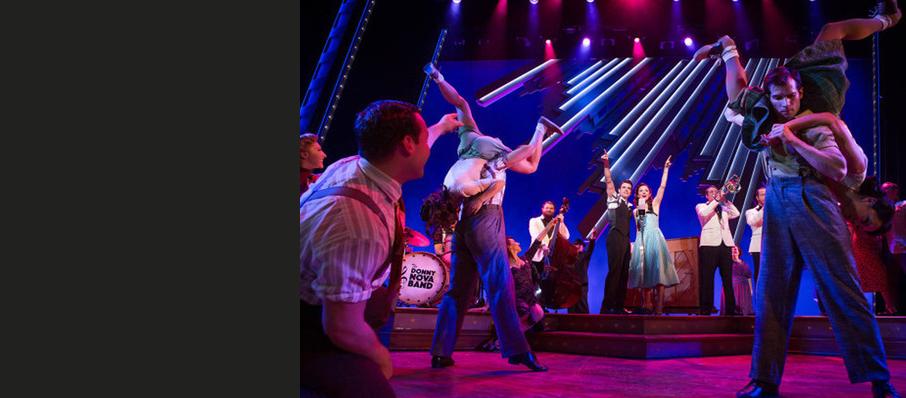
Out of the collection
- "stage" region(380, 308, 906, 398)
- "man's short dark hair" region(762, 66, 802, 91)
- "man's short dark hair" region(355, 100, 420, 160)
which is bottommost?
"stage" region(380, 308, 906, 398)

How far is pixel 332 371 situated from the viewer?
1193mm

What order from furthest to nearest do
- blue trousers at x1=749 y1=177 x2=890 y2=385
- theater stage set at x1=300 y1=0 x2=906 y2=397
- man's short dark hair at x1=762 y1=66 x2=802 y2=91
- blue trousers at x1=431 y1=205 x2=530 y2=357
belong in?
1. theater stage set at x1=300 y1=0 x2=906 y2=397
2. blue trousers at x1=431 y1=205 x2=530 y2=357
3. man's short dark hair at x1=762 y1=66 x2=802 y2=91
4. blue trousers at x1=749 y1=177 x2=890 y2=385

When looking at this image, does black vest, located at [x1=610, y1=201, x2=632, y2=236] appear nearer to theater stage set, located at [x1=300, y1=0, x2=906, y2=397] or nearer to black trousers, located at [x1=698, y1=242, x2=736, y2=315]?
black trousers, located at [x1=698, y1=242, x2=736, y2=315]

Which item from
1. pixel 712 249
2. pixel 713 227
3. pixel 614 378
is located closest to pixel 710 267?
pixel 712 249

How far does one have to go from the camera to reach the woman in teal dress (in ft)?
23.5

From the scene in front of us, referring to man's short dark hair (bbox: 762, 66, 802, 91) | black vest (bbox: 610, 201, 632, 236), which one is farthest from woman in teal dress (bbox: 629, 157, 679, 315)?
man's short dark hair (bbox: 762, 66, 802, 91)

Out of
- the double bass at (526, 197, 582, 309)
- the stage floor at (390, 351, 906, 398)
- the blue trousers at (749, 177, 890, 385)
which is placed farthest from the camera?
the double bass at (526, 197, 582, 309)

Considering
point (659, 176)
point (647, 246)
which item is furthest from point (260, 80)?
point (659, 176)

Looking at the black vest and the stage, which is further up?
the black vest

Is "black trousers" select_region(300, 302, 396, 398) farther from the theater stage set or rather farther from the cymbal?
the theater stage set

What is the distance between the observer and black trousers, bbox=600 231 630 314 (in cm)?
699

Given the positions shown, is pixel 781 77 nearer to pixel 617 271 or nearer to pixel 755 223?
pixel 617 271

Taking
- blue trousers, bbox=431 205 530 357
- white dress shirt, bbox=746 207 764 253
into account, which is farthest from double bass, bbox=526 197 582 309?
blue trousers, bbox=431 205 530 357

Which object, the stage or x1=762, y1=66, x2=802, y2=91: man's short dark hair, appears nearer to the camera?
x1=762, y1=66, x2=802, y2=91: man's short dark hair
